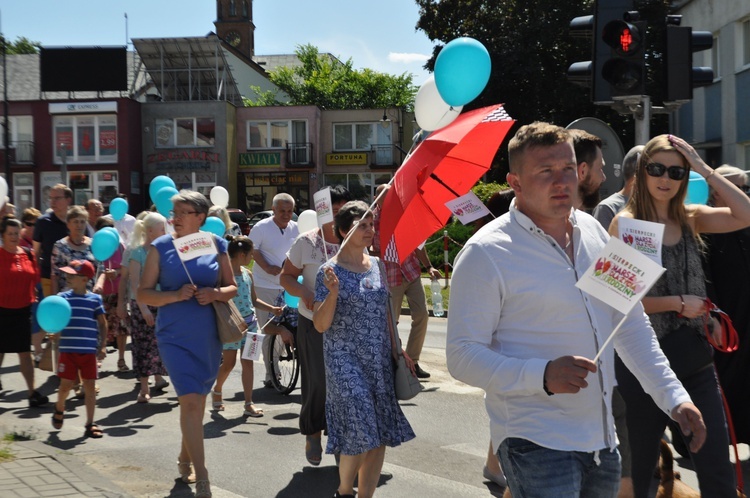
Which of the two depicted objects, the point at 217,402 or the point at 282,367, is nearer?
the point at 217,402

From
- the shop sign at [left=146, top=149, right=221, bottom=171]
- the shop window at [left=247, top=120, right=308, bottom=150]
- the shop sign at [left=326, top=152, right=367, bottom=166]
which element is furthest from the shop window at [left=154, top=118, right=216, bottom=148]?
the shop sign at [left=326, top=152, right=367, bottom=166]

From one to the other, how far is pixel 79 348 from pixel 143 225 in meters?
1.65

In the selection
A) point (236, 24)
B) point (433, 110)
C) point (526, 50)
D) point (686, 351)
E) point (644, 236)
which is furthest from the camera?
point (236, 24)

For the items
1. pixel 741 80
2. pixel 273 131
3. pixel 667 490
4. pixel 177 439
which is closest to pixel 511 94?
pixel 741 80

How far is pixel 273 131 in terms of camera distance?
56.6 m

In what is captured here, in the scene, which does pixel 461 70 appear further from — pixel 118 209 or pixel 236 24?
pixel 236 24

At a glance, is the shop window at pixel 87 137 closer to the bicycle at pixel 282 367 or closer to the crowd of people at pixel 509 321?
the crowd of people at pixel 509 321

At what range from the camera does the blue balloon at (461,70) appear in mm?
5523

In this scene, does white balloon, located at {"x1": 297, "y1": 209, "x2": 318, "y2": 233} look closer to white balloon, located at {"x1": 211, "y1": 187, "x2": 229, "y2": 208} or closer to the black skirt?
the black skirt

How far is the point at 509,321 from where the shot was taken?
3105 mm

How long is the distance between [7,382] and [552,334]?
8.88 meters

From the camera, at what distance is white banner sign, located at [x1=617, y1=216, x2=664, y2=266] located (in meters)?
3.65

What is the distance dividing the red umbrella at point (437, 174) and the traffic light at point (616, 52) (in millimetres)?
3419

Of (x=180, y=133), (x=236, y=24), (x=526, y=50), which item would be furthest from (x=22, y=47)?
(x=526, y=50)
